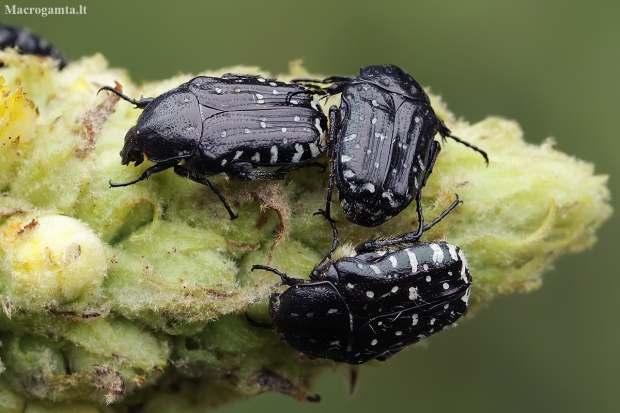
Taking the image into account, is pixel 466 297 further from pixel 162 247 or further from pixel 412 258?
pixel 162 247

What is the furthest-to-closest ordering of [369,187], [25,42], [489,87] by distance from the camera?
[489,87]
[25,42]
[369,187]

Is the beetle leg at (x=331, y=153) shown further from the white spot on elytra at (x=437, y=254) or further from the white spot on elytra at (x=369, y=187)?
the white spot on elytra at (x=437, y=254)

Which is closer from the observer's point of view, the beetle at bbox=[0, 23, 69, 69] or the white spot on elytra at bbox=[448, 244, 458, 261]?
the white spot on elytra at bbox=[448, 244, 458, 261]

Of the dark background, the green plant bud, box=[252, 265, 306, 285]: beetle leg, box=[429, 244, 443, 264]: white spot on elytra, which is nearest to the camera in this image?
the green plant bud

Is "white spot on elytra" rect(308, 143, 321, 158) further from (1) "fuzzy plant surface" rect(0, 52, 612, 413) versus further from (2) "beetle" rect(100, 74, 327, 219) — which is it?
(1) "fuzzy plant surface" rect(0, 52, 612, 413)

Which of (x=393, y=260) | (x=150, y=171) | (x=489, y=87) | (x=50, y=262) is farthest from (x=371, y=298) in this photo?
(x=489, y=87)

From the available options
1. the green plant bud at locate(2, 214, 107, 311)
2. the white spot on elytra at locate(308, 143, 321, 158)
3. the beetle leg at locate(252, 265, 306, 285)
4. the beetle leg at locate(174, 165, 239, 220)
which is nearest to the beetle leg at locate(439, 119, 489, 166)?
the white spot on elytra at locate(308, 143, 321, 158)
